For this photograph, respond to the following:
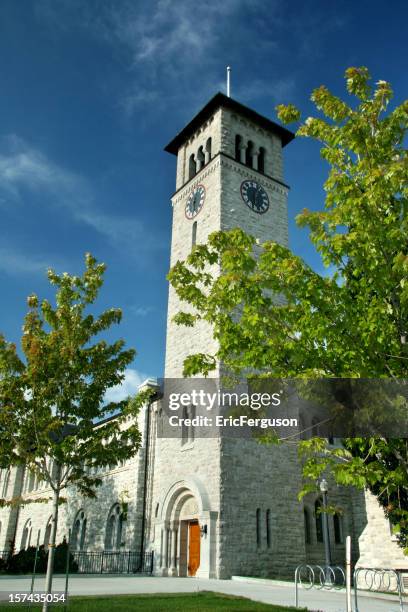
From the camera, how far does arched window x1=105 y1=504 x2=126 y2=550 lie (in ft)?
90.0

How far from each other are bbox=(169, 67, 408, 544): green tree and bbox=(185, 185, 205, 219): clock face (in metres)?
19.3

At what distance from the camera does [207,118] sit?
33031 millimetres

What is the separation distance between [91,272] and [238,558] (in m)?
13.5

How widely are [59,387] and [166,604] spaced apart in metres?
5.51

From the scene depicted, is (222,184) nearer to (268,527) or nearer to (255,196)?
(255,196)

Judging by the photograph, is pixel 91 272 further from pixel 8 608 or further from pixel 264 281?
pixel 8 608

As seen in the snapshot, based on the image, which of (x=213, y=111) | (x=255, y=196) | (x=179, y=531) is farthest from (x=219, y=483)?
(x=213, y=111)

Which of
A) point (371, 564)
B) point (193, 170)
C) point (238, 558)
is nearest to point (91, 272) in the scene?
point (238, 558)

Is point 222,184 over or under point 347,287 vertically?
over

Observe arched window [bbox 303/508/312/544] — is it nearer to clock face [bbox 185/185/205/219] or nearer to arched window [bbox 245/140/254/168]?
clock face [bbox 185/185/205/219]

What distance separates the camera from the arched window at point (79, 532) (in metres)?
31.5

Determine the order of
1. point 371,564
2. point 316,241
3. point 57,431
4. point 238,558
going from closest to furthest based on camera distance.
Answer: point 316,241, point 57,431, point 371,564, point 238,558

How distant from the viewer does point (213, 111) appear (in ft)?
107

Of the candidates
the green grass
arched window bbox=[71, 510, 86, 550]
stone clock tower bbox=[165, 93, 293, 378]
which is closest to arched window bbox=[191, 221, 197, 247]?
stone clock tower bbox=[165, 93, 293, 378]
